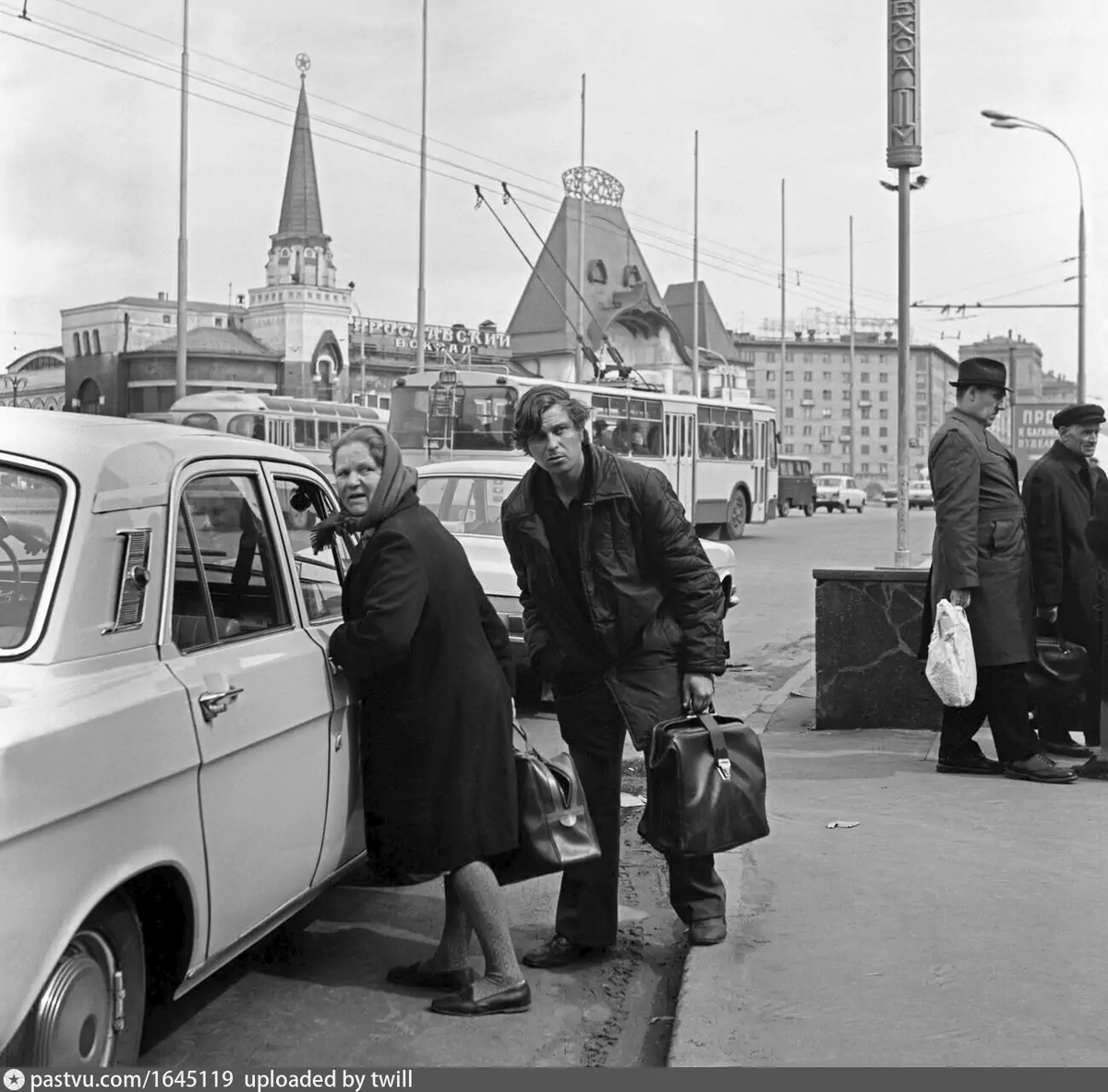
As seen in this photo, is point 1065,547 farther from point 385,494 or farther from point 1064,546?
point 385,494

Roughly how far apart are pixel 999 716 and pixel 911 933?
2449 millimetres

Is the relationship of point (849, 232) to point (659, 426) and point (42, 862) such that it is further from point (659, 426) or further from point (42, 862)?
point (42, 862)

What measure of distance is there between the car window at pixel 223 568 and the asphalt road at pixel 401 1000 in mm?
1067

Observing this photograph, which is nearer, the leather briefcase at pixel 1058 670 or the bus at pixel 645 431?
the leather briefcase at pixel 1058 670

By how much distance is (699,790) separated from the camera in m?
4.14

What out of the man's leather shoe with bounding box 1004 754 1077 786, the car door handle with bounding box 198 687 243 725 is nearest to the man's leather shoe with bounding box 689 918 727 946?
the car door handle with bounding box 198 687 243 725

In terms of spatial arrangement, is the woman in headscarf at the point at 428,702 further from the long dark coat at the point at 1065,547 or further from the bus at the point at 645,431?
the bus at the point at 645,431

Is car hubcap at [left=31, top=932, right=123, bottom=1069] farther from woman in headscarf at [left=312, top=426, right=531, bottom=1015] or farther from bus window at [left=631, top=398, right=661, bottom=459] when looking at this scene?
bus window at [left=631, top=398, right=661, bottom=459]

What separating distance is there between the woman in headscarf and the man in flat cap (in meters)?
3.70

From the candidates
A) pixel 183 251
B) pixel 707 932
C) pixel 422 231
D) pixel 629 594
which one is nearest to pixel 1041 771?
pixel 707 932

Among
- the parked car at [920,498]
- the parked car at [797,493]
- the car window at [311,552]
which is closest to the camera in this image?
the car window at [311,552]

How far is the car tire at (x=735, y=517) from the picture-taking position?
107 ft

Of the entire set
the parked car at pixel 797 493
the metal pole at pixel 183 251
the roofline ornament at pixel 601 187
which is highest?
the roofline ornament at pixel 601 187

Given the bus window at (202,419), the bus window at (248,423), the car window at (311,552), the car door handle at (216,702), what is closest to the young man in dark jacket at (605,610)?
the car window at (311,552)
